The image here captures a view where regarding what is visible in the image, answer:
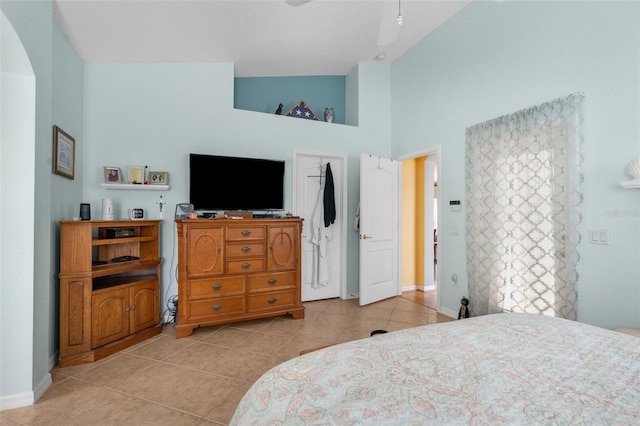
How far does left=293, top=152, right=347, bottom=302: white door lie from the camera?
12.8 ft

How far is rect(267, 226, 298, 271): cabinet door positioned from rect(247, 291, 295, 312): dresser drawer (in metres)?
0.29

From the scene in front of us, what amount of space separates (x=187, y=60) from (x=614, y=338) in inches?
155

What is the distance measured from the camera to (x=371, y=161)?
12.5 ft

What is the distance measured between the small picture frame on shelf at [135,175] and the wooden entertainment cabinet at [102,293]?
0.47 m

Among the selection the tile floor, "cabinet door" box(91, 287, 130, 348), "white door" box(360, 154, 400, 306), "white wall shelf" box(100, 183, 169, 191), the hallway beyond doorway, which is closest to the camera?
the tile floor

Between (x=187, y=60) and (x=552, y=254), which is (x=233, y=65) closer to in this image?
(x=187, y=60)

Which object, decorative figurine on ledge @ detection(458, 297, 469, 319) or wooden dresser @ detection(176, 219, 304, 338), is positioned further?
decorative figurine on ledge @ detection(458, 297, 469, 319)

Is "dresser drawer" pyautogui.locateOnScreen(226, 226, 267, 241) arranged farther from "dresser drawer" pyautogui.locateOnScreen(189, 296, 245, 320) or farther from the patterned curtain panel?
the patterned curtain panel

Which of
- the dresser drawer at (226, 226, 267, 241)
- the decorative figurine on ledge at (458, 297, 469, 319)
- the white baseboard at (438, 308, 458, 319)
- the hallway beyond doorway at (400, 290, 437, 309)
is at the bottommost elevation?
the hallway beyond doorway at (400, 290, 437, 309)

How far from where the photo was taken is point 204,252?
283cm

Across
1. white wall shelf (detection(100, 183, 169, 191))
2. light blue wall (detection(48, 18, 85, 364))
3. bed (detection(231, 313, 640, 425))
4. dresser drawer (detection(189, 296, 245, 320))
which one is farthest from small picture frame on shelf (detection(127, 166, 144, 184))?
bed (detection(231, 313, 640, 425))

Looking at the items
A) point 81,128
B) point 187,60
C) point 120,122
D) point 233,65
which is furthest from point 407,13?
point 81,128

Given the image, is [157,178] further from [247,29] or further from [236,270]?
[247,29]

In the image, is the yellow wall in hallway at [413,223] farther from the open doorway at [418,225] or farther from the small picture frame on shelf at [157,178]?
the small picture frame on shelf at [157,178]
